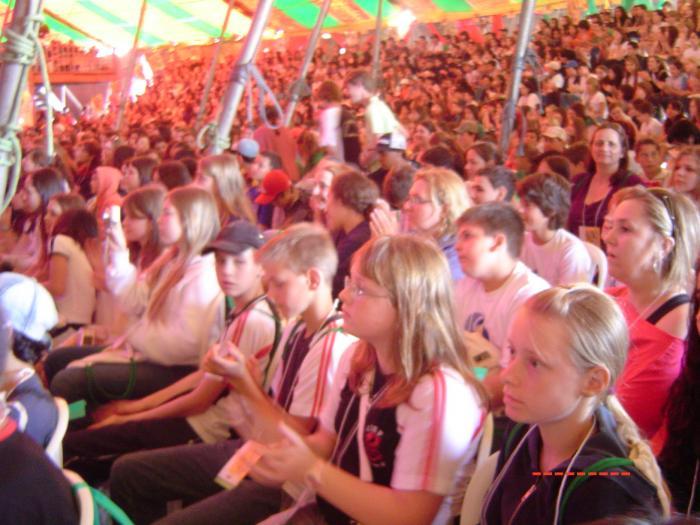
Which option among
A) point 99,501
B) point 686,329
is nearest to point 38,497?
point 99,501

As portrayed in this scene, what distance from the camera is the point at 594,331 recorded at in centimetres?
145

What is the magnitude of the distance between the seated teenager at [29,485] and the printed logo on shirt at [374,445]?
24.5 inches

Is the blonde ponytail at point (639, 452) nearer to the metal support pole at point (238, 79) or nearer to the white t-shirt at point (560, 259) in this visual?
the white t-shirt at point (560, 259)

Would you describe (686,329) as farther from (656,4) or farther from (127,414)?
(656,4)

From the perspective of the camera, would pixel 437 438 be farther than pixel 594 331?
Yes

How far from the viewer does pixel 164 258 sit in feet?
11.1

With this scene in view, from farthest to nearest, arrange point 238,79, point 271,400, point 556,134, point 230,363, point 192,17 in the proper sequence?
1. point 192,17
2. point 556,134
3. point 238,79
4. point 271,400
5. point 230,363

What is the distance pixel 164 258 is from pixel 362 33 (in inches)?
574

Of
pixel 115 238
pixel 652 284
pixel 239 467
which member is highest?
pixel 652 284

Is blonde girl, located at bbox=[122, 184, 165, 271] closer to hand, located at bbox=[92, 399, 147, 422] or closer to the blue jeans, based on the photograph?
hand, located at bbox=[92, 399, 147, 422]

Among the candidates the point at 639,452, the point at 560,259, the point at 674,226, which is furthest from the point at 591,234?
the point at 639,452

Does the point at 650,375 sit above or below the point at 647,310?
below

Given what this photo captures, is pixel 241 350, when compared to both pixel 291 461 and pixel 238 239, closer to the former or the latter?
pixel 238 239

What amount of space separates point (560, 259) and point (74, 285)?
2424mm
